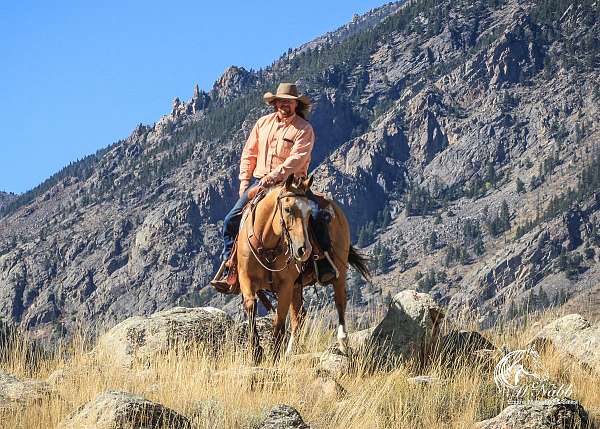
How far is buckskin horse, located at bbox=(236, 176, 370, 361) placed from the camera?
13070mm

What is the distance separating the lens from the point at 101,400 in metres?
8.41

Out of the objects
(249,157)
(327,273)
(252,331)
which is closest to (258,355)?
(252,331)

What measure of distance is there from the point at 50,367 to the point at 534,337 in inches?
246

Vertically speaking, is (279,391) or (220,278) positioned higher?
(220,278)

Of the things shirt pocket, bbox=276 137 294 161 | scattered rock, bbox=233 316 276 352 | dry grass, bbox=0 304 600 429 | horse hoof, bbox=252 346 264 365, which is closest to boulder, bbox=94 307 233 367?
scattered rock, bbox=233 316 276 352

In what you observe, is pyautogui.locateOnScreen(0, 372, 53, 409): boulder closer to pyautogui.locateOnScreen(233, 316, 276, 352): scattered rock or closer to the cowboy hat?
pyautogui.locateOnScreen(233, 316, 276, 352): scattered rock

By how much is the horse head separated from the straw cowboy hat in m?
1.82

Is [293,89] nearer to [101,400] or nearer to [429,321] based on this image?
[429,321]

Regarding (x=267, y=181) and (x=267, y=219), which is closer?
(x=267, y=219)

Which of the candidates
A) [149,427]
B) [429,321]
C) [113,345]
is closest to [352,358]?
→ [429,321]

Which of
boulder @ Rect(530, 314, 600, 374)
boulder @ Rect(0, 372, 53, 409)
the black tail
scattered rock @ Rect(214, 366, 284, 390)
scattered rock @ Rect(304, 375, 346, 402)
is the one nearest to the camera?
boulder @ Rect(0, 372, 53, 409)

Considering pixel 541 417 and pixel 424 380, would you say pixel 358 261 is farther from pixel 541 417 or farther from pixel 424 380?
pixel 541 417

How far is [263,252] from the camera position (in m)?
13.6

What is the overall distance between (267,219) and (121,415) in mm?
5847
